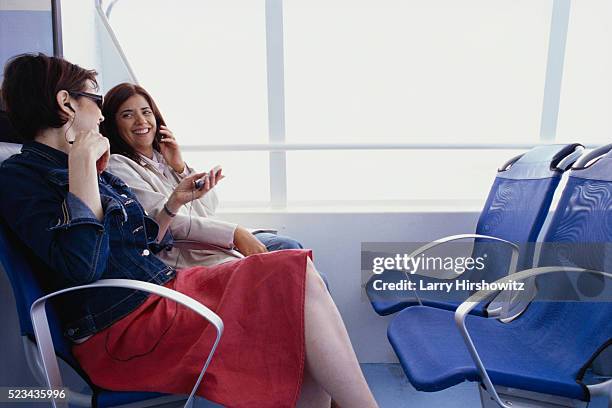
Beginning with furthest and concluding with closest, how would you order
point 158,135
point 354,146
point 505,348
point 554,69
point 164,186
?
1. point 554,69
2. point 354,146
3. point 158,135
4. point 164,186
5. point 505,348

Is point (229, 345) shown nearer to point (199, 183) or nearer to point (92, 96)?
point (199, 183)

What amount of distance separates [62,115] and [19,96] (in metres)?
0.11

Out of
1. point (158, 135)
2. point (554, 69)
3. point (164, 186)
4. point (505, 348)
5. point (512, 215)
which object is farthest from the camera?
point (554, 69)

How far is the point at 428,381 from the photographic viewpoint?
3.43 ft

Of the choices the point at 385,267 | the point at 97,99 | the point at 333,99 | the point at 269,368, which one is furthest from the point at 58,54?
the point at 385,267

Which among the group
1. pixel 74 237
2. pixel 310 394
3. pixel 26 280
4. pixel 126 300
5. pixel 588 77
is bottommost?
pixel 310 394

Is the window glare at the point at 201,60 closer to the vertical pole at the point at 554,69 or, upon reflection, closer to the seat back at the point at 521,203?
the seat back at the point at 521,203

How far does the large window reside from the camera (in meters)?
2.35

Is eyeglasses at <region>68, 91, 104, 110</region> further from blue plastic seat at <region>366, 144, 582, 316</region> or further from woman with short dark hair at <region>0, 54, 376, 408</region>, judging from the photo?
blue plastic seat at <region>366, 144, 582, 316</region>

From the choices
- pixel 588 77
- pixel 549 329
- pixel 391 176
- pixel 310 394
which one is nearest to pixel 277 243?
pixel 310 394

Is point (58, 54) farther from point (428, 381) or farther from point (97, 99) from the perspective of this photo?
point (428, 381)

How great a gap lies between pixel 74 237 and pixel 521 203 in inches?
60.7

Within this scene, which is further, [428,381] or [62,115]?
[62,115]

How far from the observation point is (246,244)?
171 cm
